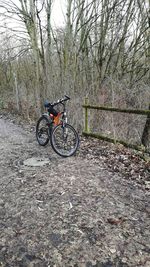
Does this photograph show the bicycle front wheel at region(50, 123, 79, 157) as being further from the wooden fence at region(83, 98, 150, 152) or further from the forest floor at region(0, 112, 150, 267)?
the wooden fence at region(83, 98, 150, 152)

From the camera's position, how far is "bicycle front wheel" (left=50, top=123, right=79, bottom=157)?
5.45 m

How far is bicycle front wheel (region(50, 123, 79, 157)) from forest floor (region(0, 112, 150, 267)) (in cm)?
20

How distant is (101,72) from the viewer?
9414 mm

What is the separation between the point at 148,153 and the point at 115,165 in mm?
743

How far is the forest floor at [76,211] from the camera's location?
2455 millimetres

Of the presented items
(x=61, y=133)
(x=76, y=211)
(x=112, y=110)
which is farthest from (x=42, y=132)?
(x=76, y=211)

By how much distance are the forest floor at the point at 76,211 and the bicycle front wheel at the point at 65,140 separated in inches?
7.7

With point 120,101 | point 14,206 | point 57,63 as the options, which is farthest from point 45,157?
point 57,63

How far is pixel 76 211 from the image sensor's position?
10.6 feet

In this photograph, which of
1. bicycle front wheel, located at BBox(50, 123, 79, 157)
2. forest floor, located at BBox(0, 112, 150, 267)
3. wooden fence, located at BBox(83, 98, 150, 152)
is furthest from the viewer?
bicycle front wheel, located at BBox(50, 123, 79, 157)

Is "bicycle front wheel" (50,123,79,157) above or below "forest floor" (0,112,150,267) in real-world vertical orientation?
above

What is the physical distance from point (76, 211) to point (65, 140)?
2560 millimetres

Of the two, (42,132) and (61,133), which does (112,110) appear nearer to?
(61,133)

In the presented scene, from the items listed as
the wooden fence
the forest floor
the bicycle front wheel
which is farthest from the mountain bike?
the wooden fence
